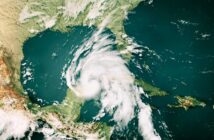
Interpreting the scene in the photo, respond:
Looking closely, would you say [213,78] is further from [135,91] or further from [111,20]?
[111,20]

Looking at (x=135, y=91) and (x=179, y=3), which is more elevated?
(x=179, y=3)

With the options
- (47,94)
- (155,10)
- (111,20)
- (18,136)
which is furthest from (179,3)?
(18,136)

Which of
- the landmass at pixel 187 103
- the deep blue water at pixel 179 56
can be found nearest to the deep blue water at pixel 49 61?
the deep blue water at pixel 179 56

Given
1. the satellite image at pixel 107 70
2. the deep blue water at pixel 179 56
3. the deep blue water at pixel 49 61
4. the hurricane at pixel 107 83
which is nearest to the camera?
the deep blue water at pixel 179 56

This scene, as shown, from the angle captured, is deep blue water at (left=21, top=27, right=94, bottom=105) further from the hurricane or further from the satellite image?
the hurricane

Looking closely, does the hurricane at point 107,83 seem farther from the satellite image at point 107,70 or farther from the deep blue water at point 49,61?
Answer: the deep blue water at point 49,61
